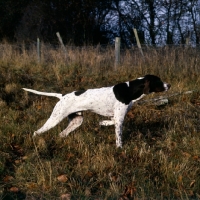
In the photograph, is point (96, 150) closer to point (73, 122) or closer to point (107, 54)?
point (73, 122)

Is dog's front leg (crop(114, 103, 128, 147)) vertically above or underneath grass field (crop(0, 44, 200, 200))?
above

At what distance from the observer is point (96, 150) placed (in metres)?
4.65

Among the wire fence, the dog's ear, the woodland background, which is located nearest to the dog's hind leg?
the dog's ear

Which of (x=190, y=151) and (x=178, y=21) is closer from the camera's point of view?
(x=190, y=151)

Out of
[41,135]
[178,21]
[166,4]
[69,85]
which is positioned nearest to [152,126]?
[41,135]

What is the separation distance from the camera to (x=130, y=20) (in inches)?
895

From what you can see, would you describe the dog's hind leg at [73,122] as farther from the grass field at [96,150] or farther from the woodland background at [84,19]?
the woodland background at [84,19]

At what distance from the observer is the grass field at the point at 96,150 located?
11.8 feet

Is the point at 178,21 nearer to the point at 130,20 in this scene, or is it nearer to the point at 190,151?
the point at 130,20

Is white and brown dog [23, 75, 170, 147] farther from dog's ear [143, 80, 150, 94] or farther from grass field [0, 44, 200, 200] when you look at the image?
grass field [0, 44, 200, 200]

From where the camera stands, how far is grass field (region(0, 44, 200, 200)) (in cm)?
359

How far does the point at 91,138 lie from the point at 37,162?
130 centimetres

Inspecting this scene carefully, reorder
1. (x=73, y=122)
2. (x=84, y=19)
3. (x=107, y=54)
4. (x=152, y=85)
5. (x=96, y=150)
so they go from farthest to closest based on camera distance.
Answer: (x=84, y=19) < (x=107, y=54) < (x=73, y=122) < (x=152, y=85) < (x=96, y=150)

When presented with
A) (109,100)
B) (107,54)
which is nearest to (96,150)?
(109,100)
